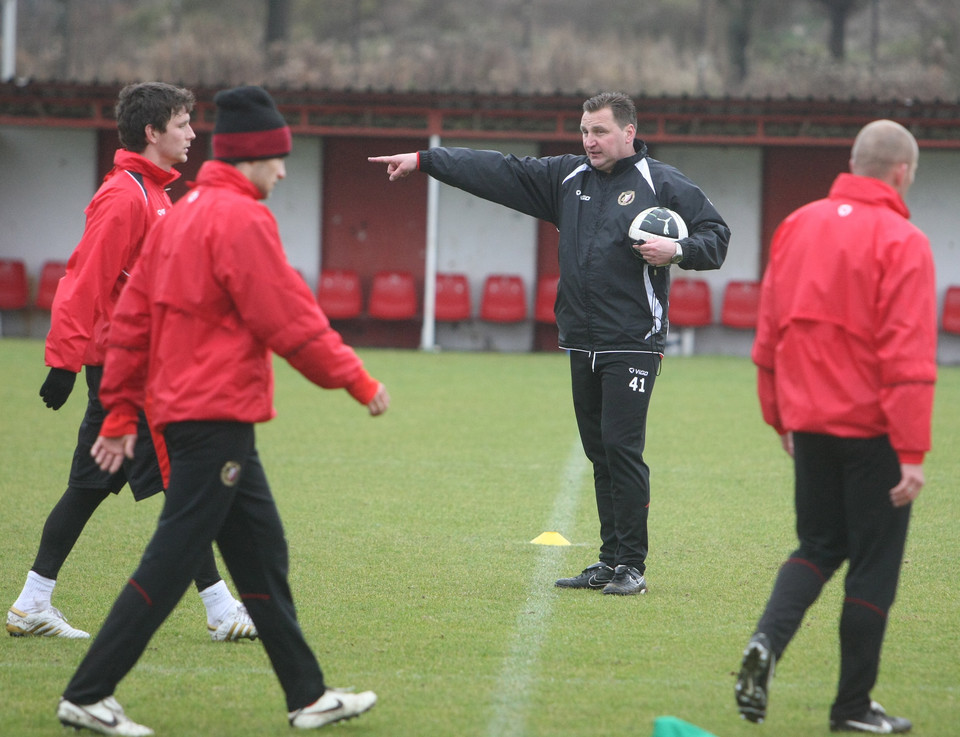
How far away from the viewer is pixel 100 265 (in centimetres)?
457

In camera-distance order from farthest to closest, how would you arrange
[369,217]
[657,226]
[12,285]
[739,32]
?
[739,32] → [369,217] → [12,285] → [657,226]

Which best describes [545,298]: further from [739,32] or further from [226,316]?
[739,32]

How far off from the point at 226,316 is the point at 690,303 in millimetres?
16099

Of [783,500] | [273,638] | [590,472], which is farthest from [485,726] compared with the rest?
[590,472]

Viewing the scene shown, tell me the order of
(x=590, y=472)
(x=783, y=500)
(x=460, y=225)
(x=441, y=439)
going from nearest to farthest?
(x=783, y=500) < (x=590, y=472) < (x=441, y=439) < (x=460, y=225)

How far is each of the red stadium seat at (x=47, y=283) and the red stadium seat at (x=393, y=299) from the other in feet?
16.8

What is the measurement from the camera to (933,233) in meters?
19.4

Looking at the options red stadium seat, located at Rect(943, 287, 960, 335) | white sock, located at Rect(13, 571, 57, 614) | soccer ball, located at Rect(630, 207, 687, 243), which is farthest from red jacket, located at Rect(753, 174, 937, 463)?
red stadium seat, located at Rect(943, 287, 960, 335)

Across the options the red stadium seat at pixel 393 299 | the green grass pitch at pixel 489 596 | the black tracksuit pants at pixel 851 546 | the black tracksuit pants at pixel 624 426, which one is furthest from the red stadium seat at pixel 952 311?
the black tracksuit pants at pixel 851 546

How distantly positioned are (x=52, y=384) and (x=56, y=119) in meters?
15.8

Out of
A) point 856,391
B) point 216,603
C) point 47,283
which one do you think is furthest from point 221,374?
point 47,283

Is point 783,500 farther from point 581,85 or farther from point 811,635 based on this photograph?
point 581,85

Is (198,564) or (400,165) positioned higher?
(400,165)

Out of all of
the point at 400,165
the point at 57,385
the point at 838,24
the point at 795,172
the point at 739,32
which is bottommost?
the point at 57,385
